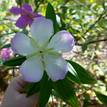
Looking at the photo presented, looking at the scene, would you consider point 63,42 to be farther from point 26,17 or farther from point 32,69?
point 26,17

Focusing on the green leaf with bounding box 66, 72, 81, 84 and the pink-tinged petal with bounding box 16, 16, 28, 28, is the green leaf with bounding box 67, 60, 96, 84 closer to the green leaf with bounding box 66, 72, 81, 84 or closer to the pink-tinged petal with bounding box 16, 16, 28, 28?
the green leaf with bounding box 66, 72, 81, 84

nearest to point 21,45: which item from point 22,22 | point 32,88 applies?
point 32,88

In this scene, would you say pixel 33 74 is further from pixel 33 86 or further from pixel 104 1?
pixel 104 1

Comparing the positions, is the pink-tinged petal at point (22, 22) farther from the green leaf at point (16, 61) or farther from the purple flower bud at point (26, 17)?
the green leaf at point (16, 61)

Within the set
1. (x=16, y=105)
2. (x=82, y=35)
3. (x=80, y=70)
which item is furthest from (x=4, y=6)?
(x=80, y=70)

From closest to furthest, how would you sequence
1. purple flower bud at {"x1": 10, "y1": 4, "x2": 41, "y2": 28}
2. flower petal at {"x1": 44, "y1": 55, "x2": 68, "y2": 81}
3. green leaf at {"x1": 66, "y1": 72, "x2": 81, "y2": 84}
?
flower petal at {"x1": 44, "y1": 55, "x2": 68, "y2": 81}, green leaf at {"x1": 66, "y1": 72, "x2": 81, "y2": 84}, purple flower bud at {"x1": 10, "y1": 4, "x2": 41, "y2": 28}

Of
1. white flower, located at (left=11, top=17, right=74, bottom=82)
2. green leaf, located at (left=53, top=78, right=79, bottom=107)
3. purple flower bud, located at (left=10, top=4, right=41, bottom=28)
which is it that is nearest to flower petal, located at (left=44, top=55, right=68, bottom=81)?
white flower, located at (left=11, top=17, right=74, bottom=82)

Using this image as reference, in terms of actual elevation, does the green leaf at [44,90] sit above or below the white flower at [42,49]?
below

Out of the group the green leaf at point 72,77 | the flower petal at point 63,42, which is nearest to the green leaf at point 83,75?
A: the green leaf at point 72,77
